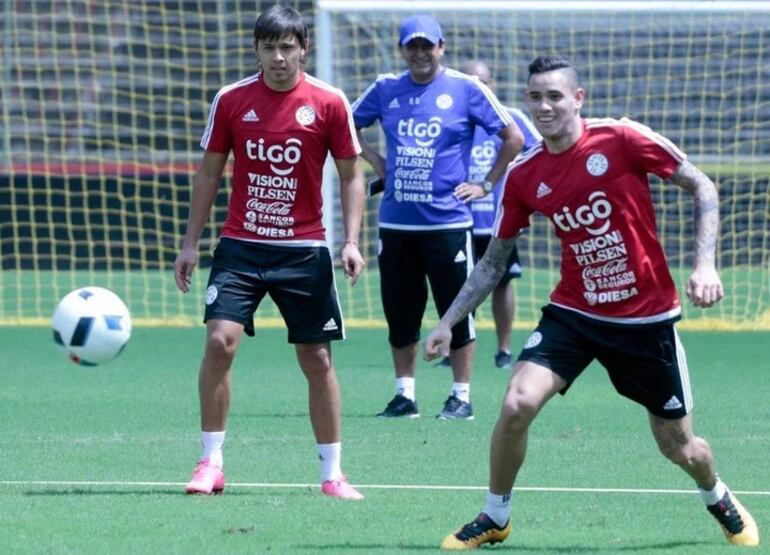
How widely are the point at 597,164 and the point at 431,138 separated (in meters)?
3.85

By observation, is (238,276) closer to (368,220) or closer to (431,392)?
(431,392)

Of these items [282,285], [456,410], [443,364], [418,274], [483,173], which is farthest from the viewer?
[443,364]

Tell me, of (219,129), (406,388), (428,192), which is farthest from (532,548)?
(428,192)

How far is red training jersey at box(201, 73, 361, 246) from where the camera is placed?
713 cm

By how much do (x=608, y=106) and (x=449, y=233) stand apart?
1060cm

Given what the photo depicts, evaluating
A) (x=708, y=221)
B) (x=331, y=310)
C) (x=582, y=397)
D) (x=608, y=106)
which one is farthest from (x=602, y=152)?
(x=608, y=106)

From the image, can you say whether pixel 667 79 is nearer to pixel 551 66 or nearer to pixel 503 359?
pixel 503 359

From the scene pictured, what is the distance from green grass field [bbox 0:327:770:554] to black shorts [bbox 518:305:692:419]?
20.2 inches

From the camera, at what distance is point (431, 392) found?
433 inches

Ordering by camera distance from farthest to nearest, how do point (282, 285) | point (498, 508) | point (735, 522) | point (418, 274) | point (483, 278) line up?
1. point (418, 274)
2. point (282, 285)
3. point (483, 278)
4. point (735, 522)
5. point (498, 508)

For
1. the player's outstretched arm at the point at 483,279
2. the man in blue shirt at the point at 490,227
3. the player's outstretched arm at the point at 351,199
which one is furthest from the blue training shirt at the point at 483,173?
the player's outstretched arm at the point at 483,279

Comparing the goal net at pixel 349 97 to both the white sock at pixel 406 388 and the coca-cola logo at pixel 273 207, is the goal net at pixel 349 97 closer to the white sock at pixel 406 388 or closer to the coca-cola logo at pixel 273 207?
the white sock at pixel 406 388

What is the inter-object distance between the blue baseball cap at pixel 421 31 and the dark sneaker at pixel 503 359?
11.3ft

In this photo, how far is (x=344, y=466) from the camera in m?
7.80
